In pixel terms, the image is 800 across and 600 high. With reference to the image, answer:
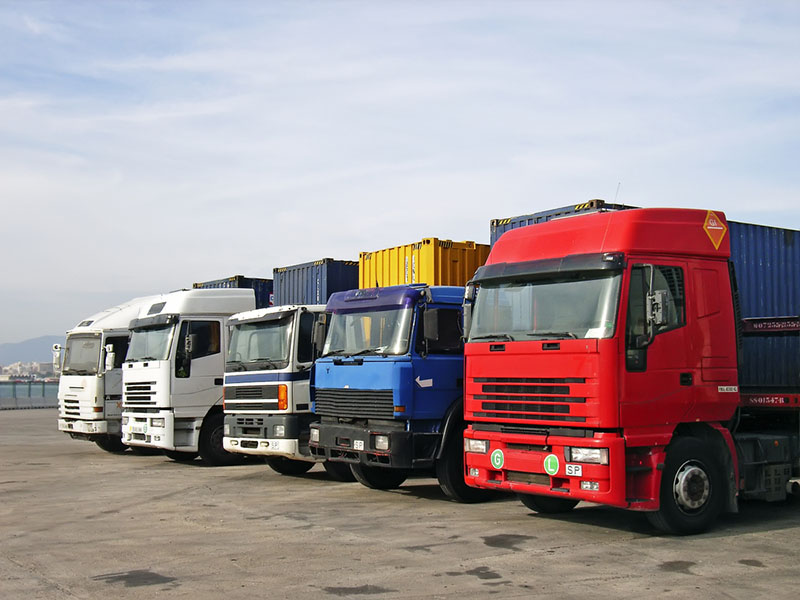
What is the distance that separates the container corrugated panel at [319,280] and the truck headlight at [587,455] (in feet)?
30.7

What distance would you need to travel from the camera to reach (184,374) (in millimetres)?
16625

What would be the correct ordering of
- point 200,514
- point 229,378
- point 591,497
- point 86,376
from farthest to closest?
point 86,376
point 229,378
point 200,514
point 591,497

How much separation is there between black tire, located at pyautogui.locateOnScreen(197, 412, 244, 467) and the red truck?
25.1 ft

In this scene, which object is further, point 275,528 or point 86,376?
point 86,376

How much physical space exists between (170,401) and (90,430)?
3.95 meters

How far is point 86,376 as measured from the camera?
64.8ft

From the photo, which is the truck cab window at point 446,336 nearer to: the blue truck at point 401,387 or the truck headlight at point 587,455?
the blue truck at point 401,387

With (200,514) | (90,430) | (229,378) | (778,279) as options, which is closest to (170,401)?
(229,378)

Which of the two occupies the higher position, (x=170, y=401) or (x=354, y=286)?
(x=354, y=286)

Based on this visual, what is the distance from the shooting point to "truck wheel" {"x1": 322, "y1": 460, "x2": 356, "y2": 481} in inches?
572

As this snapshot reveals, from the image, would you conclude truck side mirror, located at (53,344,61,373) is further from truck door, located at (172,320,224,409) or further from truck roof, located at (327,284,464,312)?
truck roof, located at (327,284,464,312)

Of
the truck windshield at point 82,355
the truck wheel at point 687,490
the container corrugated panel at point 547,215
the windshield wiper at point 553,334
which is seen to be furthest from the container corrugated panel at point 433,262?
the truck windshield at point 82,355

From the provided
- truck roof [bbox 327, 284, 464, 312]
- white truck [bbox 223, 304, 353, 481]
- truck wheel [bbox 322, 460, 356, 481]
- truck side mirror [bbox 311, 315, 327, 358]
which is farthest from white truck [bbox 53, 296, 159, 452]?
truck roof [bbox 327, 284, 464, 312]

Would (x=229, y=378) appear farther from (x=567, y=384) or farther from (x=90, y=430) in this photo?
(x=567, y=384)
